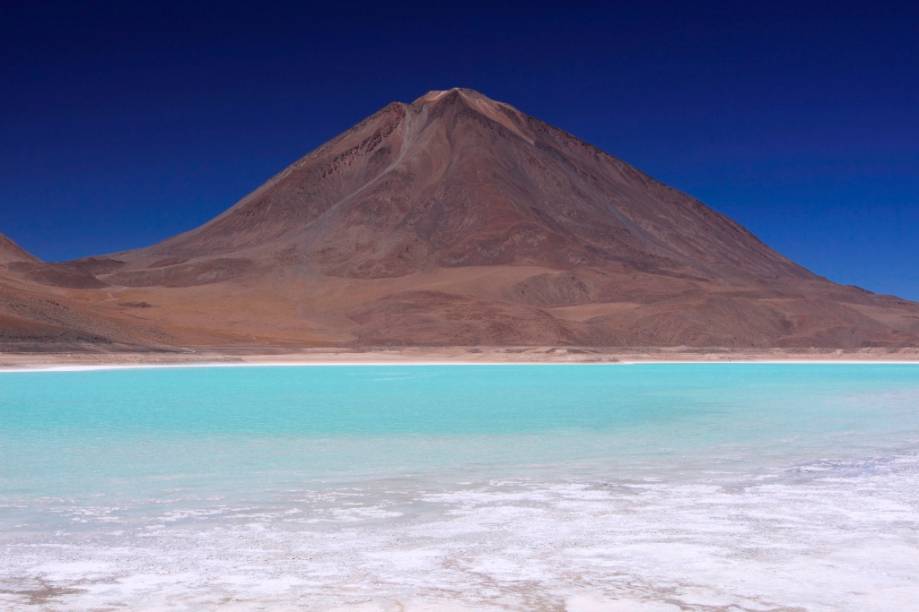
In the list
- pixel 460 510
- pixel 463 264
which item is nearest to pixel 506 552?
pixel 460 510

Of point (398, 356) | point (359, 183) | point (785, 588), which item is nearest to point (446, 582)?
point (785, 588)

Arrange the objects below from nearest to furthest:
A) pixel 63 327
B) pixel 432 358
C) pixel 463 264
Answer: pixel 63 327, pixel 432 358, pixel 463 264

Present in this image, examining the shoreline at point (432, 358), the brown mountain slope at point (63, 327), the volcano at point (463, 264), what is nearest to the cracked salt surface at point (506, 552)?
the shoreline at point (432, 358)

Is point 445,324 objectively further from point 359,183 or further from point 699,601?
point 699,601

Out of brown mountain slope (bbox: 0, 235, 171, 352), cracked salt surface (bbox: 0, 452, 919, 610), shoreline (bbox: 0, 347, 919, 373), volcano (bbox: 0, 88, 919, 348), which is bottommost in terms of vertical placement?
cracked salt surface (bbox: 0, 452, 919, 610)

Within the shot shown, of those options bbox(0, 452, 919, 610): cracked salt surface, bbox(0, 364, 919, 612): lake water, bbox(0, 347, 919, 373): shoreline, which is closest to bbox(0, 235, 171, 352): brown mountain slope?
bbox(0, 347, 919, 373): shoreline

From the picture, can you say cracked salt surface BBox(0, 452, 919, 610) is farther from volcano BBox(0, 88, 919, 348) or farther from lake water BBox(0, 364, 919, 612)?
volcano BBox(0, 88, 919, 348)

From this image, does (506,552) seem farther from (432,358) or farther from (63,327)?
(63,327)
